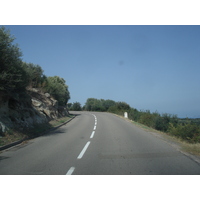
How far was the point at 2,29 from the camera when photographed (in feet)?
34.3

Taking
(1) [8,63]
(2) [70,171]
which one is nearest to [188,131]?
(2) [70,171]

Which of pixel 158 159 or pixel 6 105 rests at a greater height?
pixel 6 105

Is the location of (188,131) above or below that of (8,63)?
below

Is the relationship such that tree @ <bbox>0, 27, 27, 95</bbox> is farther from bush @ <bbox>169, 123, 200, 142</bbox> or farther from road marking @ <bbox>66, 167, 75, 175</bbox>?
bush @ <bbox>169, 123, 200, 142</bbox>

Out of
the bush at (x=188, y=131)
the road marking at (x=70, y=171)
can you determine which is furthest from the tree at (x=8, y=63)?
the bush at (x=188, y=131)

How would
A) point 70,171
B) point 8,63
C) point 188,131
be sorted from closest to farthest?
point 70,171 → point 8,63 → point 188,131

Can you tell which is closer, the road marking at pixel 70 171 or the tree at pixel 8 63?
the road marking at pixel 70 171

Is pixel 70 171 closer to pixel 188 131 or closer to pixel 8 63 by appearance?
pixel 8 63

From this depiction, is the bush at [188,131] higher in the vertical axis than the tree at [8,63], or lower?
lower

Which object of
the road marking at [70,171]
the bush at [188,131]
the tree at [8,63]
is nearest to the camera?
the road marking at [70,171]

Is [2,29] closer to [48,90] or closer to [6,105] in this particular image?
[6,105]

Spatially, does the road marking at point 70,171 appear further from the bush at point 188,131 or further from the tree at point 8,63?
the bush at point 188,131
